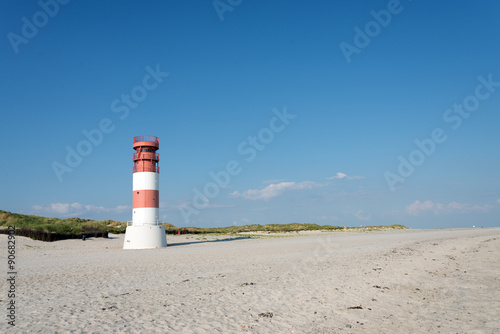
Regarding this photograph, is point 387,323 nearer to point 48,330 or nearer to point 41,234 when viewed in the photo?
point 48,330

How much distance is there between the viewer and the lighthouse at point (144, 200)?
27422 mm

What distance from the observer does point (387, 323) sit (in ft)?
27.7

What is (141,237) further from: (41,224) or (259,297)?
(41,224)

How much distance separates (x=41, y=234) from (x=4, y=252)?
27.3 ft

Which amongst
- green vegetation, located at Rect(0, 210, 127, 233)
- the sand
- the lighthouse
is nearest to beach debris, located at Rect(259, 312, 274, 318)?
the sand

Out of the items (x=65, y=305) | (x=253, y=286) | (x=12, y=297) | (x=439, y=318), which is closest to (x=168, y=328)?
(x=65, y=305)

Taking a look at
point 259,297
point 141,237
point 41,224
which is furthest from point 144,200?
point 41,224

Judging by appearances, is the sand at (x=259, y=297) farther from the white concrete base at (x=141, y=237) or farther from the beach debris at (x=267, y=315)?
the white concrete base at (x=141, y=237)

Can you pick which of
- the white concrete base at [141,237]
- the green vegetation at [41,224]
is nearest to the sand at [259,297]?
the white concrete base at [141,237]

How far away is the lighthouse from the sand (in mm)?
9170

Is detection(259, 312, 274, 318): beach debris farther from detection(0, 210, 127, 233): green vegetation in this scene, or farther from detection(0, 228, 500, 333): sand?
detection(0, 210, 127, 233): green vegetation

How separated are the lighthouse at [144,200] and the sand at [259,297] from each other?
9.17m

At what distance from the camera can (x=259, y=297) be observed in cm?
1089

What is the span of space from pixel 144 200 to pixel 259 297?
18.7 meters
